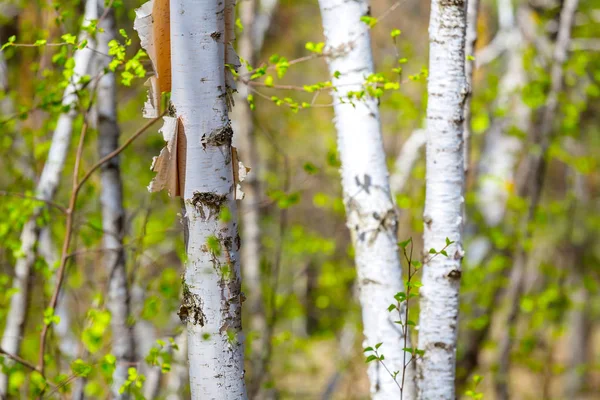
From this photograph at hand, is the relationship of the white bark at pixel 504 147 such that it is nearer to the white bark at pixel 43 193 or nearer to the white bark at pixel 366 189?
the white bark at pixel 366 189

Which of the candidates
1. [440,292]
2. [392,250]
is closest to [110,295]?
[392,250]

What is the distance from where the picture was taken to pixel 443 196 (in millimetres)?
2117

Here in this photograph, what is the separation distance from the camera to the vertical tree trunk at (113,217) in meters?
3.13

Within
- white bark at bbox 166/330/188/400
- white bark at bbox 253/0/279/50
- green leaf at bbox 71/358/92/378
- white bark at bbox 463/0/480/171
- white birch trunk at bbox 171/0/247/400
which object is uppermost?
white bark at bbox 253/0/279/50

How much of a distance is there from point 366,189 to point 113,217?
1585 millimetres

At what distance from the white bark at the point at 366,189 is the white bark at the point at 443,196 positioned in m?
0.17

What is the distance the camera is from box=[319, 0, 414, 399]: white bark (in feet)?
A: 7.63

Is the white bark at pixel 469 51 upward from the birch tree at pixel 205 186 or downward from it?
upward

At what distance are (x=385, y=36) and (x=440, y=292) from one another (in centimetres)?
628

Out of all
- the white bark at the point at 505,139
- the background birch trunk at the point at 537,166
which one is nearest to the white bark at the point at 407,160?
the white bark at the point at 505,139

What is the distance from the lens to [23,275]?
11.1ft

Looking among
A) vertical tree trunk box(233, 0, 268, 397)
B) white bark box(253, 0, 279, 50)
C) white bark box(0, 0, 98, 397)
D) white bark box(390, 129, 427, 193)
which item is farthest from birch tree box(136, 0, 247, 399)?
white bark box(253, 0, 279, 50)

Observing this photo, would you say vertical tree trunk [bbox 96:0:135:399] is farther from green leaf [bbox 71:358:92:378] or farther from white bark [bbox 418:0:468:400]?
white bark [bbox 418:0:468:400]

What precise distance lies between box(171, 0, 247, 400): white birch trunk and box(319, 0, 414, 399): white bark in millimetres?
786
